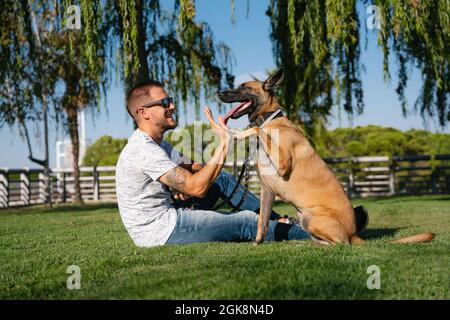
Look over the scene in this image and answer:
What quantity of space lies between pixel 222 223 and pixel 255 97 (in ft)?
4.61

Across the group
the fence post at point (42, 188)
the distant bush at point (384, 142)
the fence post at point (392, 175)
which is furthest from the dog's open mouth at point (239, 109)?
the distant bush at point (384, 142)

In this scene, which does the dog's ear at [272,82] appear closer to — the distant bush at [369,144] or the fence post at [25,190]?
the fence post at [25,190]

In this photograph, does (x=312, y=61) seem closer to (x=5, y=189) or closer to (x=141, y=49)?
(x=141, y=49)

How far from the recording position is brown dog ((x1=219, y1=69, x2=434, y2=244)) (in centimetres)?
482

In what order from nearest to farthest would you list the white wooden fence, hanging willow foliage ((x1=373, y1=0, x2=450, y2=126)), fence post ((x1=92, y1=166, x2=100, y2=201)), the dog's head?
the dog's head
hanging willow foliage ((x1=373, y1=0, x2=450, y2=126))
the white wooden fence
fence post ((x1=92, y1=166, x2=100, y2=201))

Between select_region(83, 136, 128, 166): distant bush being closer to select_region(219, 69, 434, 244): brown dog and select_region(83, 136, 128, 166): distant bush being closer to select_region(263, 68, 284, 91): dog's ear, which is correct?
select_region(263, 68, 284, 91): dog's ear

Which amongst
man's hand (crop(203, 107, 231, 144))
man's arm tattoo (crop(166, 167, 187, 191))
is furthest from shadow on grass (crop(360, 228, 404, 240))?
man's arm tattoo (crop(166, 167, 187, 191))

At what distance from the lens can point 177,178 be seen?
4.51 metres

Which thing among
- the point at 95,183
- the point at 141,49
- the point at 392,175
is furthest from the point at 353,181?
the point at 141,49

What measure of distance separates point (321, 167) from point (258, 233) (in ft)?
2.88

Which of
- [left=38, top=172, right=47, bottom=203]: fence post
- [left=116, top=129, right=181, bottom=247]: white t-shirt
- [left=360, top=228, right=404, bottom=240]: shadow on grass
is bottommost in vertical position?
[left=38, top=172, right=47, bottom=203]: fence post

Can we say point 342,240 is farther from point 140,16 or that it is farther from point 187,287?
point 140,16

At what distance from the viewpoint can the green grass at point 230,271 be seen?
9.92 ft

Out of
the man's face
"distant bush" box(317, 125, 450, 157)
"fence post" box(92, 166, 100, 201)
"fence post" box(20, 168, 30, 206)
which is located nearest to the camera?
the man's face
